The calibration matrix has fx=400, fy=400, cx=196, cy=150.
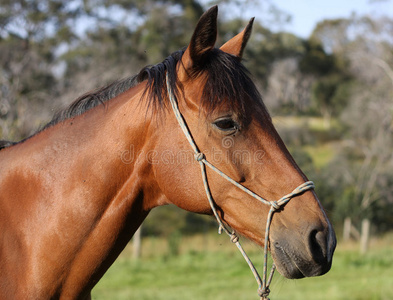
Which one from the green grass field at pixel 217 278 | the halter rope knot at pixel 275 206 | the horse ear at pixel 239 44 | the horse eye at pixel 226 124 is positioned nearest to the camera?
the halter rope knot at pixel 275 206

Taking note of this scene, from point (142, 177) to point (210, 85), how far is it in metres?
0.62

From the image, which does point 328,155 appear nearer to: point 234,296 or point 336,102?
point 336,102

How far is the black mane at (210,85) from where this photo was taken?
2.09 m

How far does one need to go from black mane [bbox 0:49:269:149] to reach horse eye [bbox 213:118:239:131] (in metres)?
0.06

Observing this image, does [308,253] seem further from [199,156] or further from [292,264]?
[199,156]

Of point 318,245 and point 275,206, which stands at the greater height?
point 275,206

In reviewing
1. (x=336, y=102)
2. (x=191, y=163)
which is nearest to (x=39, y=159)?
(x=191, y=163)

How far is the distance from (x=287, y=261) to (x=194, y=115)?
872 mm

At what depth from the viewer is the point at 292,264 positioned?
189cm

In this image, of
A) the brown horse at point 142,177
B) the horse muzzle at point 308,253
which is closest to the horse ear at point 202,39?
the brown horse at point 142,177

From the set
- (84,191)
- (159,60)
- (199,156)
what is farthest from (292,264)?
(159,60)

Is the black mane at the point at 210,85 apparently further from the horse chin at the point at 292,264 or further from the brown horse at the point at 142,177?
the horse chin at the point at 292,264

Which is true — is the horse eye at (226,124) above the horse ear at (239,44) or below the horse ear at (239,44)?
below

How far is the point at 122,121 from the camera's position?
222 cm
